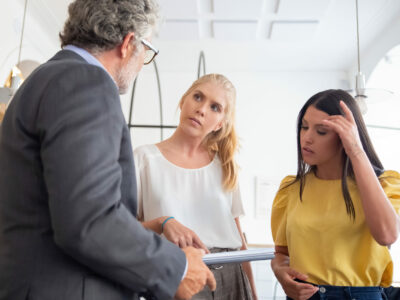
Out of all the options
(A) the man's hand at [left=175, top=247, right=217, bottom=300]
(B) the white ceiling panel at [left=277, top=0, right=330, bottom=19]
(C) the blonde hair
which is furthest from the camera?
(B) the white ceiling panel at [left=277, top=0, right=330, bottom=19]

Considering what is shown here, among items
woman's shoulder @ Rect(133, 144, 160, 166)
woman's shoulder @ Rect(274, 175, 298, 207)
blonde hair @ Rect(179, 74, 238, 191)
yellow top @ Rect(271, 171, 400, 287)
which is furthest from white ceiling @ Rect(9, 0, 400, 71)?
yellow top @ Rect(271, 171, 400, 287)

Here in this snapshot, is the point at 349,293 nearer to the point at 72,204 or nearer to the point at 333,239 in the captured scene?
the point at 333,239

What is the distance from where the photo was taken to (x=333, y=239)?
1344mm

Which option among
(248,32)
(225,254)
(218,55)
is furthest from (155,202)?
(218,55)

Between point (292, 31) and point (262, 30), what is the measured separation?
1.23 ft

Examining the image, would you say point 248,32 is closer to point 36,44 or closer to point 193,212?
point 36,44

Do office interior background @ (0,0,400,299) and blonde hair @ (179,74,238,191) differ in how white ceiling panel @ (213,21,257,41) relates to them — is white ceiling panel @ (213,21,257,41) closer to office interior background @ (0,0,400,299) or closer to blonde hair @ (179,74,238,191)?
office interior background @ (0,0,400,299)

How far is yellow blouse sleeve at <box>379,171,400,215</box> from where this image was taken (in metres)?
1.36

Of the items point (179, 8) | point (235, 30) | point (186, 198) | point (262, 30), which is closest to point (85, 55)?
point (186, 198)

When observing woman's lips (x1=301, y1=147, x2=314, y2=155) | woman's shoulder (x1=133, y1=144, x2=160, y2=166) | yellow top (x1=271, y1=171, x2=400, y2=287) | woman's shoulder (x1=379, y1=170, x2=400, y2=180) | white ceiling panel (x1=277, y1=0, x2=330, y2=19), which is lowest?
yellow top (x1=271, y1=171, x2=400, y2=287)

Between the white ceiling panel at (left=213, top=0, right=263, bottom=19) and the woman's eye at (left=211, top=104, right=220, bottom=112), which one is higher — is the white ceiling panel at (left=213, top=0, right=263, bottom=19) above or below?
above

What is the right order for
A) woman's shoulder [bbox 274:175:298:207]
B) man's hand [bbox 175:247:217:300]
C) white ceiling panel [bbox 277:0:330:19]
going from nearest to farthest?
man's hand [bbox 175:247:217:300]
woman's shoulder [bbox 274:175:298:207]
white ceiling panel [bbox 277:0:330:19]

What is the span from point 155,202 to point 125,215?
0.66 metres

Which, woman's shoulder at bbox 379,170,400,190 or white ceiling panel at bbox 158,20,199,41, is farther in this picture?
white ceiling panel at bbox 158,20,199,41
